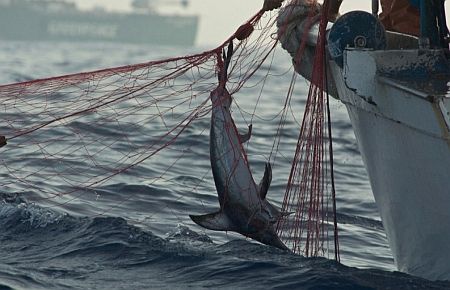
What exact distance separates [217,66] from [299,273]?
1.48 m

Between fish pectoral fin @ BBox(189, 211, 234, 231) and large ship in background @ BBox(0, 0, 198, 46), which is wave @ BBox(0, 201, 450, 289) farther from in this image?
large ship in background @ BBox(0, 0, 198, 46)

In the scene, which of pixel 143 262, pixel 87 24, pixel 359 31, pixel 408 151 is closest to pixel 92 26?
pixel 87 24

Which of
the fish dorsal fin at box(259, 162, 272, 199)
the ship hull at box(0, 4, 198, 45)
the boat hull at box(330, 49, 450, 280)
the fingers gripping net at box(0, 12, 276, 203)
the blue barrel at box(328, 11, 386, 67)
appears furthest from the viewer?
the ship hull at box(0, 4, 198, 45)

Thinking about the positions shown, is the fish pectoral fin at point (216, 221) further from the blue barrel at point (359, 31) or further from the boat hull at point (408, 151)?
the blue barrel at point (359, 31)

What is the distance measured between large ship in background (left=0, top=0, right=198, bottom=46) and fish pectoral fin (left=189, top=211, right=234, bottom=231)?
110 meters

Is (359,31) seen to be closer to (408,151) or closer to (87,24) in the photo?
(408,151)

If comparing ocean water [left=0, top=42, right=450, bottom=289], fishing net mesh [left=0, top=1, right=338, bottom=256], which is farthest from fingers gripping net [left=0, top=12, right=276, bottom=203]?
ocean water [left=0, top=42, right=450, bottom=289]

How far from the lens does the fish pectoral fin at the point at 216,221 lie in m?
6.81

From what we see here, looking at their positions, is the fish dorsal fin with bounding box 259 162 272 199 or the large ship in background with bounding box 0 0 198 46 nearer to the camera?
the fish dorsal fin with bounding box 259 162 272 199

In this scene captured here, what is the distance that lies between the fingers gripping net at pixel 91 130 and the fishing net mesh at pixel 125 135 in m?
0.01

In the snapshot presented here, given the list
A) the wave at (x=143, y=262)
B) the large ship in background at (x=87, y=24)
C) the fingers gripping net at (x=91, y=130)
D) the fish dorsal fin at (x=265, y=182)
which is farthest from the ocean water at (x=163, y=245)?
the large ship in background at (x=87, y=24)

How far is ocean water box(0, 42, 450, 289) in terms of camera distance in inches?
Answer: 269

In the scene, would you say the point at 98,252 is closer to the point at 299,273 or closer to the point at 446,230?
the point at 299,273

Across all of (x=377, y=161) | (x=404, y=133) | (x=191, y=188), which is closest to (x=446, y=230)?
(x=404, y=133)
